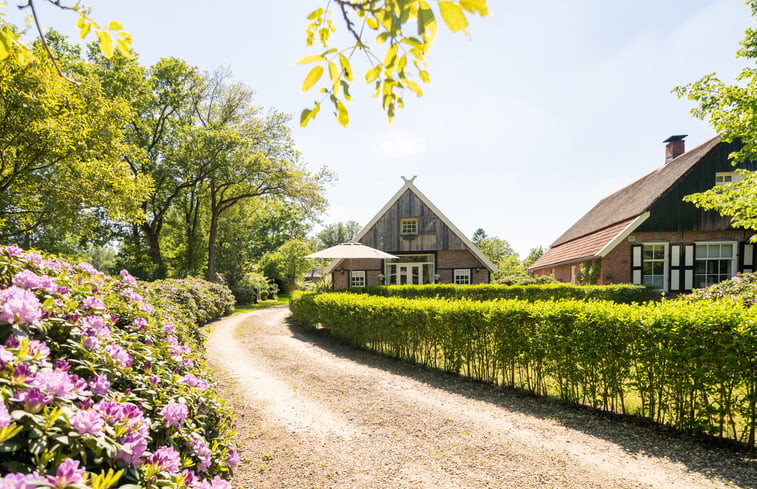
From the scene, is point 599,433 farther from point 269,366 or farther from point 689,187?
point 689,187

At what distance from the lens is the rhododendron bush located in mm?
1244

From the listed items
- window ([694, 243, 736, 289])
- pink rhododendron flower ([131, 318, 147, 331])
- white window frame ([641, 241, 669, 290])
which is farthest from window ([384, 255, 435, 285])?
pink rhododendron flower ([131, 318, 147, 331])

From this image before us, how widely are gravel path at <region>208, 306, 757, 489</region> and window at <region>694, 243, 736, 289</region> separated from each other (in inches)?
671

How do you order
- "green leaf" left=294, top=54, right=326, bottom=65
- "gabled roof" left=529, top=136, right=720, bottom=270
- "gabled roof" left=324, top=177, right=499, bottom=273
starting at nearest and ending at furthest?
"green leaf" left=294, top=54, right=326, bottom=65 < "gabled roof" left=529, top=136, right=720, bottom=270 < "gabled roof" left=324, top=177, right=499, bottom=273

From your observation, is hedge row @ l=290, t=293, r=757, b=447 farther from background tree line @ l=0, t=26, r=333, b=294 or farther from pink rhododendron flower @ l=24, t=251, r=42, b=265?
background tree line @ l=0, t=26, r=333, b=294

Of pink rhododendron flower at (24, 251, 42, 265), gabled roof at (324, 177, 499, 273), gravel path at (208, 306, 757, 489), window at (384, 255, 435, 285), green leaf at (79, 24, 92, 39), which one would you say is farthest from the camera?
window at (384, 255, 435, 285)

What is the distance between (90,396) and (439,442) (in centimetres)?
380

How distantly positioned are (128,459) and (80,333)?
922 millimetres

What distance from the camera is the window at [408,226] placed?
69.8 feet

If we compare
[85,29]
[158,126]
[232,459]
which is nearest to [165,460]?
Result: [232,459]

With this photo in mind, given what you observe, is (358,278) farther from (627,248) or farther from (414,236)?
(627,248)

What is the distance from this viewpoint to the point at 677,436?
4617 mm

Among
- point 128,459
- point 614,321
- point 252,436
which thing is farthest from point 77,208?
point 614,321

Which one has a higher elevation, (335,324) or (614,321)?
(614,321)
